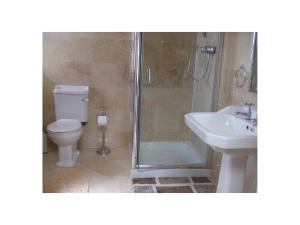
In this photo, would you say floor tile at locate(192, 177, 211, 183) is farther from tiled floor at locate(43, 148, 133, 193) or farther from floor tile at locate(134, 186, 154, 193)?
tiled floor at locate(43, 148, 133, 193)

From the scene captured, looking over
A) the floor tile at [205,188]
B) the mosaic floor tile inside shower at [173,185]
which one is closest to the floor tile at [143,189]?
the mosaic floor tile inside shower at [173,185]

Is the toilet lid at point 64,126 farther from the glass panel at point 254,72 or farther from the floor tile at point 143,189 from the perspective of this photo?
the glass panel at point 254,72

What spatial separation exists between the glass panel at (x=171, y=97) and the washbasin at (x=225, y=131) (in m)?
0.64

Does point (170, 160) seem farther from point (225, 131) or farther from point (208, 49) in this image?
point (208, 49)

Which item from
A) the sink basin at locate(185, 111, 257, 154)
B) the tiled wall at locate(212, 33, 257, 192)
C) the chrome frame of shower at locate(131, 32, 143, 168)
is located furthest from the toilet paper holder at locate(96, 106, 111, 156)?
the sink basin at locate(185, 111, 257, 154)

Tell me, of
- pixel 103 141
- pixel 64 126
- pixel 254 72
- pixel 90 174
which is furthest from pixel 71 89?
pixel 254 72

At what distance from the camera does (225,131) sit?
5.67 feet

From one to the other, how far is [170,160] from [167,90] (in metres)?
0.70

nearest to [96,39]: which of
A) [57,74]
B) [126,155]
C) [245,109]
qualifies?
[57,74]

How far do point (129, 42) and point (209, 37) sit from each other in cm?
85

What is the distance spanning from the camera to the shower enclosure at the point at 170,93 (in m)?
2.38

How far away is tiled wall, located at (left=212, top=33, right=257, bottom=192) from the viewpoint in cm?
172
